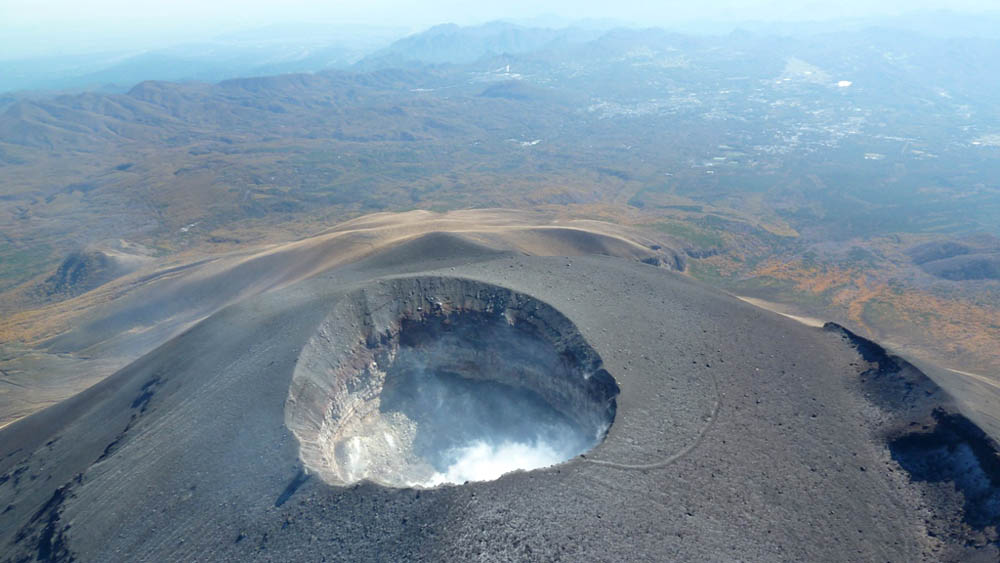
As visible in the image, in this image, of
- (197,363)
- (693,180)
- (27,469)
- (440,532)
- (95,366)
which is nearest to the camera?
(440,532)

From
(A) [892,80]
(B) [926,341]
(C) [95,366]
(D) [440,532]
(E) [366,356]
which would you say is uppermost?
(D) [440,532]

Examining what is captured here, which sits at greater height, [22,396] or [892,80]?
[22,396]

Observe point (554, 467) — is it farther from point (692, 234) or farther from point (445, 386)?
point (692, 234)

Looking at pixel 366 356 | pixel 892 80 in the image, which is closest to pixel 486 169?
pixel 366 356

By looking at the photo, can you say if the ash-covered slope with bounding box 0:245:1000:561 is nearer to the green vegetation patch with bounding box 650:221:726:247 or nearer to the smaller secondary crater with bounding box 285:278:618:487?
the smaller secondary crater with bounding box 285:278:618:487

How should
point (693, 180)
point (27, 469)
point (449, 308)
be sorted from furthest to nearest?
point (693, 180) → point (449, 308) → point (27, 469)

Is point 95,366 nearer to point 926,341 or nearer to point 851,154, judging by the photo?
point 926,341

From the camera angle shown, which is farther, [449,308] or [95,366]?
[95,366]
